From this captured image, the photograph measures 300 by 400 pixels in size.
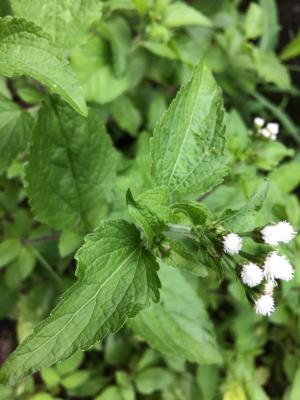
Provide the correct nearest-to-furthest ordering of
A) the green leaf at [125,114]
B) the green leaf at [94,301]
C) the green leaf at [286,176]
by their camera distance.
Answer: the green leaf at [94,301] < the green leaf at [286,176] < the green leaf at [125,114]

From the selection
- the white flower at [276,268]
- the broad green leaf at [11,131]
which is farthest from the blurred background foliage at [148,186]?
the white flower at [276,268]

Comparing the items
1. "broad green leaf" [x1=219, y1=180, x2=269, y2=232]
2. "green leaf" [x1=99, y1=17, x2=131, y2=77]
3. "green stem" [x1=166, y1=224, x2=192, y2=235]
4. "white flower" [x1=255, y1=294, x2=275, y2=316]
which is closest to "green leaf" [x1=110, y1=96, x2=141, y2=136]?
"green leaf" [x1=99, y1=17, x2=131, y2=77]

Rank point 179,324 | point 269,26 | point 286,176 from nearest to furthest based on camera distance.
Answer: point 179,324, point 286,176, point 269,26

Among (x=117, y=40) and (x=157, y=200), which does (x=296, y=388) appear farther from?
(x=117, y=40)

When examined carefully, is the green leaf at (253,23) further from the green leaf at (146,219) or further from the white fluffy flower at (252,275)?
the white fluffy flower at (252,275)

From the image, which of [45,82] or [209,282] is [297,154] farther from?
[45,82]

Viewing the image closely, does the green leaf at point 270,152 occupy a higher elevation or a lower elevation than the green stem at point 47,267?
higher

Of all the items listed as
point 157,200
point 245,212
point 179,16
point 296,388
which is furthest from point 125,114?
point 296,388
